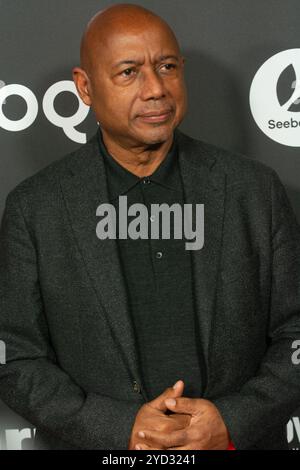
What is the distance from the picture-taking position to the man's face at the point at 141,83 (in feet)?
5.91

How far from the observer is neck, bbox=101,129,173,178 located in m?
1.93

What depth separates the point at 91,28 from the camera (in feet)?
6.15

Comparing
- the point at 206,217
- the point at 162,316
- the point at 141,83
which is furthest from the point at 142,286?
the point at 141,83

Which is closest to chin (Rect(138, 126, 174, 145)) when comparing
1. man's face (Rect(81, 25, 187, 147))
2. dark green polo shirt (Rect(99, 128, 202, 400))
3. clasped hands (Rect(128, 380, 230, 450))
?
man's face (Rect(81, 25, 187, 147))

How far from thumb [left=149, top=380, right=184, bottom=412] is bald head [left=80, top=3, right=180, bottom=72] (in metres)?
0.70

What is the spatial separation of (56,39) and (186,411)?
3.45 feet

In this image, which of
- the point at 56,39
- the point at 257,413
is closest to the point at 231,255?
the point at 257,413

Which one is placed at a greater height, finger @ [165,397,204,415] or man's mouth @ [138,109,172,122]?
man's mouth @ [138,109,172,122]

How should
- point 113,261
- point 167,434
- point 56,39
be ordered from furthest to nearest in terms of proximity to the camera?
1. point 56,39
2. point 113,261
3. point 167,434

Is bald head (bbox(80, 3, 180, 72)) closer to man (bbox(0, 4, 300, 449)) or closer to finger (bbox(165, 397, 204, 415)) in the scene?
man (bbox(0, 4, 300, 449))

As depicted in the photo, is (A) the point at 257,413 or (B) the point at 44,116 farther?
(B) the point at 44,116

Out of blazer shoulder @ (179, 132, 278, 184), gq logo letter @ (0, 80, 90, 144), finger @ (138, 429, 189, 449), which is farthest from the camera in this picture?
gq logo letter @ (0, 80, 90, 144)

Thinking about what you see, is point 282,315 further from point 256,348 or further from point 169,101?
point 169,101

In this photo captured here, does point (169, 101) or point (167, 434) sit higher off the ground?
point (169, 101)
